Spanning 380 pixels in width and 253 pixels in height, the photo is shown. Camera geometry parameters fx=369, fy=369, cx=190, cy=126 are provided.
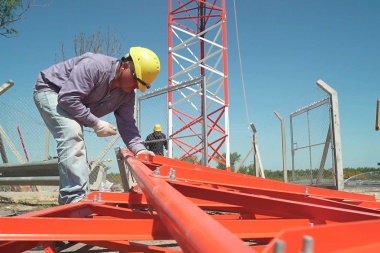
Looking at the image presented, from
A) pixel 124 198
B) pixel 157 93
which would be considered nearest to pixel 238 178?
pixel 124 198

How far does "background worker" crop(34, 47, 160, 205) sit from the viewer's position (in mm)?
3016

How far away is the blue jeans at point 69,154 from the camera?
9.83 ft

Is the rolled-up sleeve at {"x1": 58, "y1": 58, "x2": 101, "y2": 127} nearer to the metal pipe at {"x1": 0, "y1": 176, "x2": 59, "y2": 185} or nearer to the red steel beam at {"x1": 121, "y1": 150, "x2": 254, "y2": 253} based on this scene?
the red steel beam at {"x1": 121, "y1": 150, "x2": 254, "y2": 253}

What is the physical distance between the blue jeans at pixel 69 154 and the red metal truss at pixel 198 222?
313 millimetres

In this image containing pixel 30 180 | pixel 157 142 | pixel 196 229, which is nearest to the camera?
pixel 196 229

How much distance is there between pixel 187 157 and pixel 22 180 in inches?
133

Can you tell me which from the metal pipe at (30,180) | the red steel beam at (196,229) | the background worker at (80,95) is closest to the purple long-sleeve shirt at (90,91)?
the background worker at (80,95)

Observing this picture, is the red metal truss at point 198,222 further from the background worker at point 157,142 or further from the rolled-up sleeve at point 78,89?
the background worker at point 157,142

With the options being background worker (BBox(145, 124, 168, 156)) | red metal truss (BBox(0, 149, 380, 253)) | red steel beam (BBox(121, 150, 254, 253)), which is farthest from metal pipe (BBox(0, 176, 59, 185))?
red steel beam (BBox(121, 150, 254, 253))

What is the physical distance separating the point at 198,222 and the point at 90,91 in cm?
268

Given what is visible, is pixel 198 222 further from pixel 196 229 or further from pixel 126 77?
pixel 126 77

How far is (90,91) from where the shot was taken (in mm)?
3252

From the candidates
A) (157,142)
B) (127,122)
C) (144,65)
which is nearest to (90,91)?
(144,65)

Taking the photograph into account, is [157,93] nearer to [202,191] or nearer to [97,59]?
[97,59]
